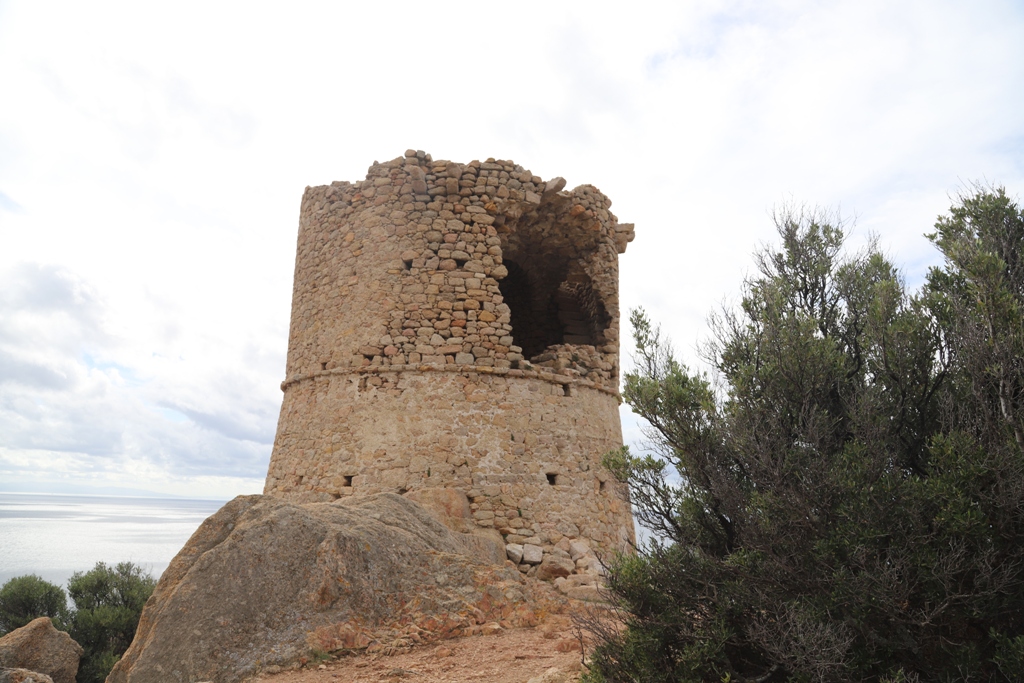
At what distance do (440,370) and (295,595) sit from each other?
377cm

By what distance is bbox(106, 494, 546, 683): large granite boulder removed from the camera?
4949mm

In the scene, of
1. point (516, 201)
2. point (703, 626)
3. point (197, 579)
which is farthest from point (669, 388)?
point (516, 201)

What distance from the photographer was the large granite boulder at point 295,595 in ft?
16.2

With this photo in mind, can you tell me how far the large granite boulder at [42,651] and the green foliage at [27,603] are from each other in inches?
239

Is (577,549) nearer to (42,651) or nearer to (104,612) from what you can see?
(42,651)

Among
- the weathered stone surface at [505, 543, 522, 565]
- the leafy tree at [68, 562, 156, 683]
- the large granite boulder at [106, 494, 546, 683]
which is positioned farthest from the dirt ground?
the leafy tree at [68, 562, 156, 683]

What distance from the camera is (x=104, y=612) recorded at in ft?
39.5

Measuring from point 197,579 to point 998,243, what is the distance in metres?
6.39

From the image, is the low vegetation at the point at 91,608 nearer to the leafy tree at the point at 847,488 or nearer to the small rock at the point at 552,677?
the small rock at the point at 552,677

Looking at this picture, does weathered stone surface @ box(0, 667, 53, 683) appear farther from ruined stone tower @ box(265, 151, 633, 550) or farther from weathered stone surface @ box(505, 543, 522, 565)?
weathered stone surface @ box(505, 543, 522, 565)

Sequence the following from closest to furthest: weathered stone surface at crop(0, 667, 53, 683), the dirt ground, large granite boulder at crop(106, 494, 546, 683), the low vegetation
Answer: weathered stone surface at crop(0, 667, 53, 683) → the dirt ground → large granite boulder at crop(106, 494, 546, 683) → the low vegetation

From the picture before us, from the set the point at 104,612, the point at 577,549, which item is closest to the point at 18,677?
the point at 577,549

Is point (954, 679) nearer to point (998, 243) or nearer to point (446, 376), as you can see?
point (998, 243)

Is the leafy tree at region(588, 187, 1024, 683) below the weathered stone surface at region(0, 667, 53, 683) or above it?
above
